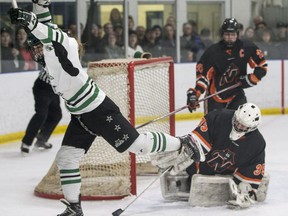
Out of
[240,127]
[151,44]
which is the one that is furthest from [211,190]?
[151,44]

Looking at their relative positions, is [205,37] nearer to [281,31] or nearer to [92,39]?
[281,31]

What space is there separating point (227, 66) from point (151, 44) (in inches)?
129

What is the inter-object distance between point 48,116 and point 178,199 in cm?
231

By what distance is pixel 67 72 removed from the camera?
12.8ft

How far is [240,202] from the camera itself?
430cm

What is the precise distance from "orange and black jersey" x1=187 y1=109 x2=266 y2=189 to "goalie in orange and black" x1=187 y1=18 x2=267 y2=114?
1248mm

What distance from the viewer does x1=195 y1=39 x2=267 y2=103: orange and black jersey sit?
570 centimetres

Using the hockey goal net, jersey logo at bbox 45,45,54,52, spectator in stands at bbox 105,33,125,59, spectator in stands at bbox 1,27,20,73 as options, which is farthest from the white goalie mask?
spectator in stands at bbox 105,33,125,59

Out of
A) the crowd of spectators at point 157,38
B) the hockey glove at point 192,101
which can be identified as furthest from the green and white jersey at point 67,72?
the crowd of spectators at point 157,38

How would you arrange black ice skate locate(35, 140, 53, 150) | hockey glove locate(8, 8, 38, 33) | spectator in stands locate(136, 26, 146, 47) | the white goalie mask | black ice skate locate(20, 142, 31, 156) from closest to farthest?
hockey glove locate(8, 8, 38, 33), the white goalie mask, black ice skate locate(20, 142, 31, 156), black ice skate locate(35, 140, 53, 150), spectator in stands locate(136, 26, 146, 47)

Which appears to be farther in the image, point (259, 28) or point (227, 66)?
point (259, 28)

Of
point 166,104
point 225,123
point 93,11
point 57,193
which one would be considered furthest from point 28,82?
point 225,123

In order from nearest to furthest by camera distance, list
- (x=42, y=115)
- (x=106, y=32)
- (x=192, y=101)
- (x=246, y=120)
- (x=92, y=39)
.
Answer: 1. (x=246, y=120)
2. (x=192, y=101)
3. (x=42, y=115)
4. (x=92, y=39)
5. (x=106, y=32)

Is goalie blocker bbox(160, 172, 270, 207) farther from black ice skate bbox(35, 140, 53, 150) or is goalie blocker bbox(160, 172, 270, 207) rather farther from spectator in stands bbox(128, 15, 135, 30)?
spectator in stands bbox(128, 15, 135, 30)
